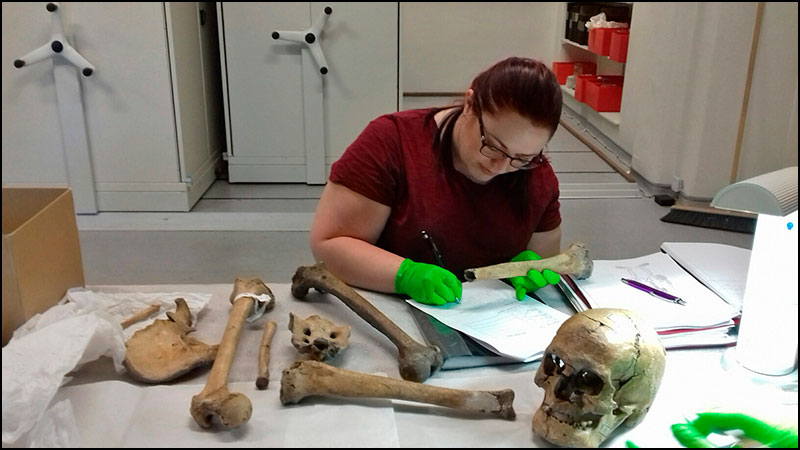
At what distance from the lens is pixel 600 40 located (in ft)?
6.63

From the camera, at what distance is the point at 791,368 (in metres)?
→ 0.75

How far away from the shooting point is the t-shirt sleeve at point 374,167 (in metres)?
1.13

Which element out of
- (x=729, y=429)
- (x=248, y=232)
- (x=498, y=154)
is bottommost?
(x=248, y=232)

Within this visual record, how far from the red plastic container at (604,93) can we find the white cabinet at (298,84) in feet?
3.06

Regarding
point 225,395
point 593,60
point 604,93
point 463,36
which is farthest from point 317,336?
point 463,36

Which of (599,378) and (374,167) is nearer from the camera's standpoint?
(599,378)

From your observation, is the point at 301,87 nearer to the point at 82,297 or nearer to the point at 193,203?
the point at 193,203

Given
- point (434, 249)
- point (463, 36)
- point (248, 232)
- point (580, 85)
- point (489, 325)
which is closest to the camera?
point (489, 325)

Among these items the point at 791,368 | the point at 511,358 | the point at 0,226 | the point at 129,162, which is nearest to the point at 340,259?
the point at 511,358

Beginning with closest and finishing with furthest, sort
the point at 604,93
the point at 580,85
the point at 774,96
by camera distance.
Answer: the point at 774,96, the point at 580,85, the point at 604,93

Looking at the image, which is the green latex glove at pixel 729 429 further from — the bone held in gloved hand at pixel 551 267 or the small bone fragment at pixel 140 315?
the small bone fragment at pixel 140 315

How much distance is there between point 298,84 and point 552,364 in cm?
249

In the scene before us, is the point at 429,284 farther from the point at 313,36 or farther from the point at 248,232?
the point at 313,36

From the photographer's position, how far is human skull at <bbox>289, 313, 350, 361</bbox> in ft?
2.81
